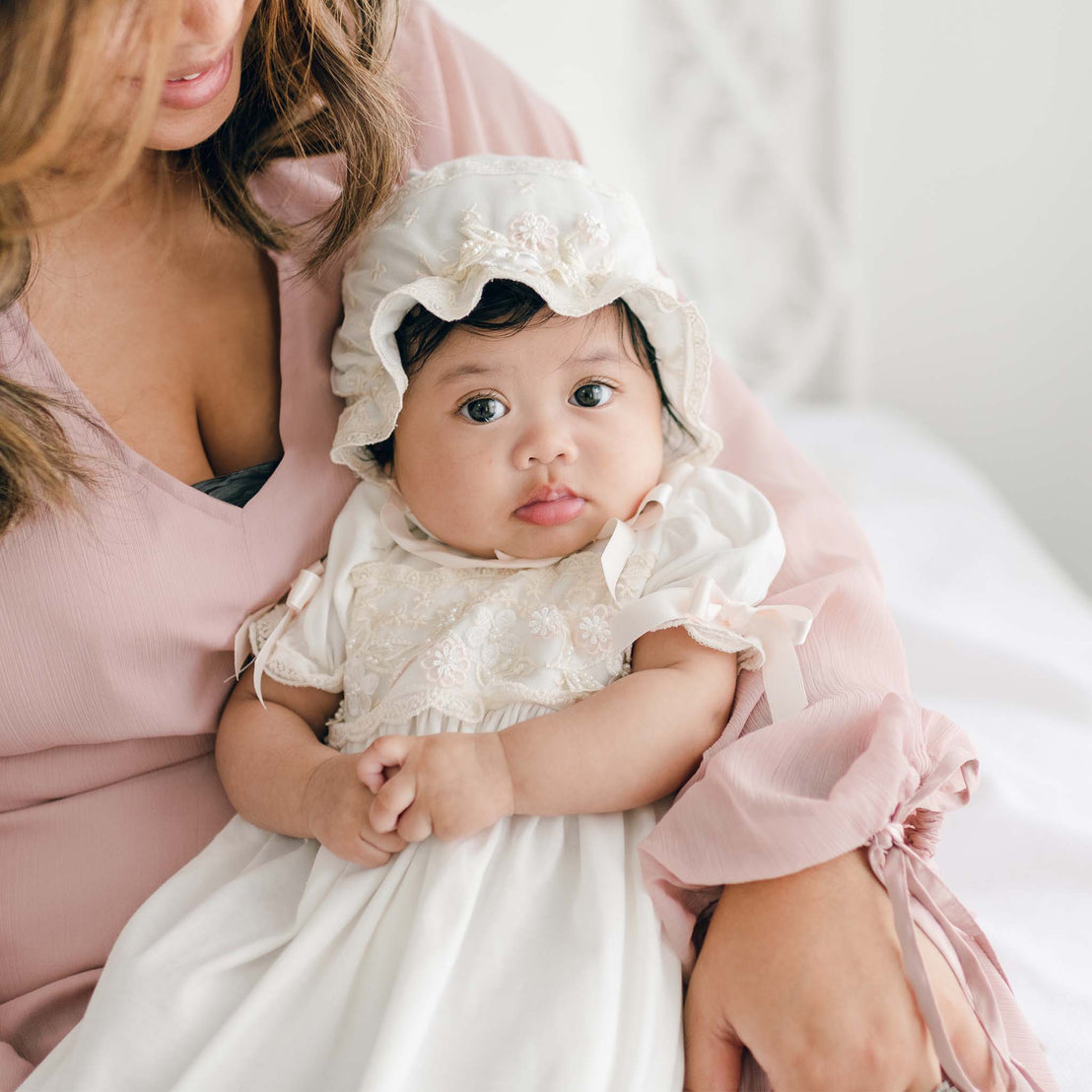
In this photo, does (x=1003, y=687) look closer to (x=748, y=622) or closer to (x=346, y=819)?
(x=748, y=622)

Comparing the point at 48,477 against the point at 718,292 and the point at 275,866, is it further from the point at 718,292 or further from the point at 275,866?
the point at 718,292

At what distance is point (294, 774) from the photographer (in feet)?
2.85

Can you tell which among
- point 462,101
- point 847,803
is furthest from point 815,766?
point 462,101

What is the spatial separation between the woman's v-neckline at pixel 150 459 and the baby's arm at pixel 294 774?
150 millimetres

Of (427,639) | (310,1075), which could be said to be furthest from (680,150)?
(310,1075)

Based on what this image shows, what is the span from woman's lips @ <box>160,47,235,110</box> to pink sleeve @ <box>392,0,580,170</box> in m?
0.31

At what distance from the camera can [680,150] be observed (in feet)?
6.82

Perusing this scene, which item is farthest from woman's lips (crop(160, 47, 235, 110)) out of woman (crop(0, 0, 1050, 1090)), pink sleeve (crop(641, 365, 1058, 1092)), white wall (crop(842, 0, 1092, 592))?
white wall (crop(842, 0, 1092, 592))

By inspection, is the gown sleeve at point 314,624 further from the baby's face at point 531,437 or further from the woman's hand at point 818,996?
the woman's hand at point 818,996

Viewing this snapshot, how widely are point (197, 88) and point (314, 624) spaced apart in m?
0.43

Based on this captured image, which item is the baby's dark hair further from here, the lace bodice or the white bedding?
the white bedding

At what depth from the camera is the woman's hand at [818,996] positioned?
0.66 meters

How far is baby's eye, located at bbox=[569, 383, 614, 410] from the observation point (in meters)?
0.94

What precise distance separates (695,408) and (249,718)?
0.47 meters
